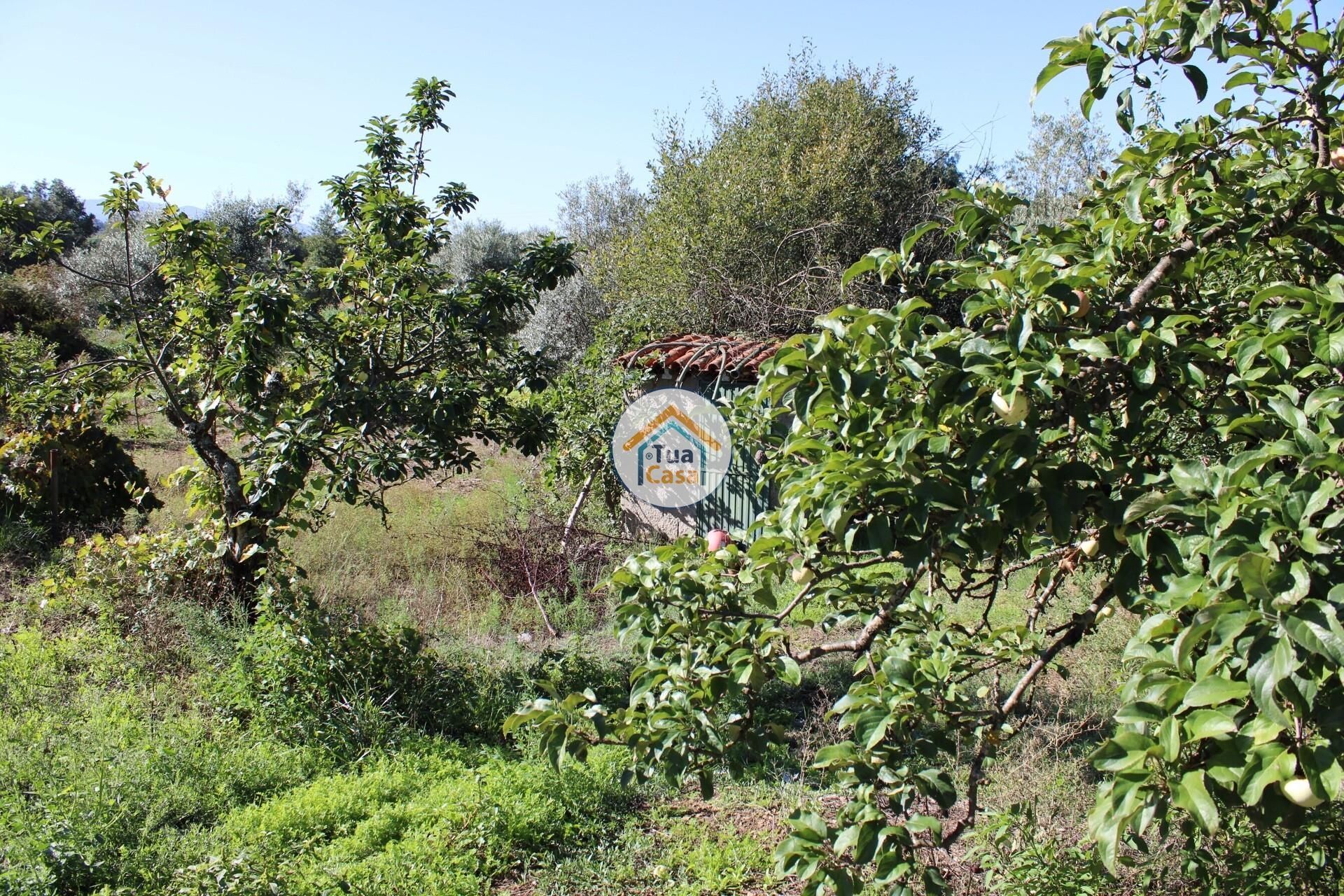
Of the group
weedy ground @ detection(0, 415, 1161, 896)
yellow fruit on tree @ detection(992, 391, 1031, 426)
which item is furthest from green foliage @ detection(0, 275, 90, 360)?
yellow fruit on tree @ detection(992, 391, 1031, 426)

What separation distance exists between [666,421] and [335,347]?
3693mm

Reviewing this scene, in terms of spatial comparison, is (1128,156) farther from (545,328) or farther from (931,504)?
(545,328)

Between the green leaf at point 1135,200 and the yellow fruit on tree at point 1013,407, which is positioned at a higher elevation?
the green leaf at point 1135,200

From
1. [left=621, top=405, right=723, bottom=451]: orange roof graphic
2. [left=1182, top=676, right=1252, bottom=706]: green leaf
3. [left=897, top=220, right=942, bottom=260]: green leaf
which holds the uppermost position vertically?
[left=621, top=405, right=723, bottom=451]: orange roof graphic

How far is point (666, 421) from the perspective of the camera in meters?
8.70

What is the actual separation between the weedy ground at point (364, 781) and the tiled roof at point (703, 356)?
3001mm

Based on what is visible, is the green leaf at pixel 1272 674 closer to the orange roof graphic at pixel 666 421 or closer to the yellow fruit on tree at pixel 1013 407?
the yellow fruit on tree at pixel 1013 407

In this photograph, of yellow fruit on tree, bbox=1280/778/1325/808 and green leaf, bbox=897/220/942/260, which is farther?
green leaf, bbox=897/220/942/260

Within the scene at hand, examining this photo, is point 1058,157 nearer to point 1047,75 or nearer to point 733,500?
point 733,500

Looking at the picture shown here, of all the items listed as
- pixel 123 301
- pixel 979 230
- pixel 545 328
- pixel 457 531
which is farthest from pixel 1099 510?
pixel 545 328

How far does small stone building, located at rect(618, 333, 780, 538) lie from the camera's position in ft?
26.2

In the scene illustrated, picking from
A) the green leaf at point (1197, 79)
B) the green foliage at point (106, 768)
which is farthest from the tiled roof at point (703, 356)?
the green leaf at point (1197, 79)

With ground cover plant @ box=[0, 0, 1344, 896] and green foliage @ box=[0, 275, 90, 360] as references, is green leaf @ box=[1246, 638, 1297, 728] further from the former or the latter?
green foliage @ box=[0, 275, 90, 360]

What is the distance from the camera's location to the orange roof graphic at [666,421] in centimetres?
858
